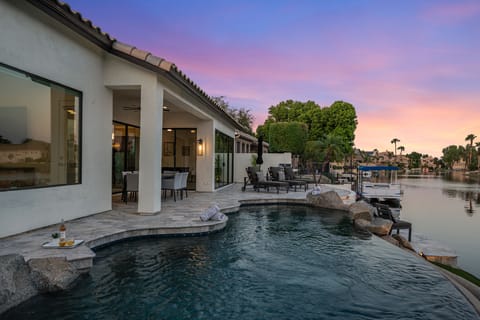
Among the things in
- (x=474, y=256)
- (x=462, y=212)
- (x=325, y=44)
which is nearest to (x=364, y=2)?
(x=325, y=44)

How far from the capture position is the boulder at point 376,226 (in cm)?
712

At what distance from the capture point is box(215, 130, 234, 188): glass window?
13.8 m

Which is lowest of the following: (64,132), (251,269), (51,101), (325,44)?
(251,269)

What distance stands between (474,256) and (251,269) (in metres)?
6.83

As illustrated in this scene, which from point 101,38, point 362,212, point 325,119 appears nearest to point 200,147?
point 101,38

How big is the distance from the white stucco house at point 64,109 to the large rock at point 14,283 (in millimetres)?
1909

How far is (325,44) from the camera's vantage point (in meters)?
15.4

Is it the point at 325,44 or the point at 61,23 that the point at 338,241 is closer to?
the point at 61,23

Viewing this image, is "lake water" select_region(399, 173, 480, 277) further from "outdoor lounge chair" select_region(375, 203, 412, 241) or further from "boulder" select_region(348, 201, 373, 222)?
"boulder" select_region(348, 201, 373, 222)

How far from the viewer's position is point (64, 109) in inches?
237

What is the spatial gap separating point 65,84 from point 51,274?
3.90 meters

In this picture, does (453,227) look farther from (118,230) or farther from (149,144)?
(118,230)

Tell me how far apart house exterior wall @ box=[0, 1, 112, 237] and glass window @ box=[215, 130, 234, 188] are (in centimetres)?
682

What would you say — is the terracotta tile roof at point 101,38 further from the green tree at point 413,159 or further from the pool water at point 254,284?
the green tree at point 413,159
